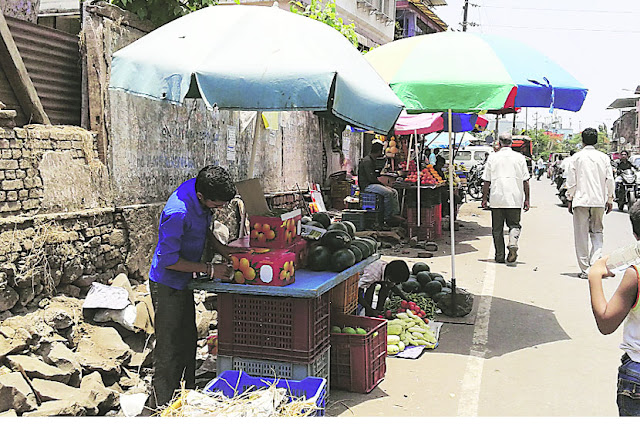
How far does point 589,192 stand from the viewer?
29.7 ft

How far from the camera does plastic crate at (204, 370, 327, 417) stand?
3980 millimetres

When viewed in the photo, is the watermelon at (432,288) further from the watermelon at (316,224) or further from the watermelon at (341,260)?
the watermelon at (341,260)

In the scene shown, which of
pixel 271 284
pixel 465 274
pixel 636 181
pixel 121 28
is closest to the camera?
pixel 271 284

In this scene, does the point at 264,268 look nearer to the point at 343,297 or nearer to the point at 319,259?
the point at 319,259

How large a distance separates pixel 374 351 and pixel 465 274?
4992mm

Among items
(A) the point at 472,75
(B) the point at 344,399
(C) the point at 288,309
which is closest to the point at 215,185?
(C) the point at 288,309

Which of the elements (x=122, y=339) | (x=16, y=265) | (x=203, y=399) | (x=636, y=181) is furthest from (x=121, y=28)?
(x=636, y=181)

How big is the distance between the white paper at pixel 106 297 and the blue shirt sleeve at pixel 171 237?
7.40ft

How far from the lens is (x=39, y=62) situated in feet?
21.9

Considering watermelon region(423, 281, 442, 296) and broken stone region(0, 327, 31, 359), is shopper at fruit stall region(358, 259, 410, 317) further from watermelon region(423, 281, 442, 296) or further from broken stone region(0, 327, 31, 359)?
broken stone region(0, 327, 31, 359)

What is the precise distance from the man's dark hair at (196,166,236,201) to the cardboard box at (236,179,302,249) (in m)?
0.58

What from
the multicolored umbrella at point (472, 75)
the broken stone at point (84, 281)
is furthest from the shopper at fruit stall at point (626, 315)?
the broken stone at point (84, 281)
